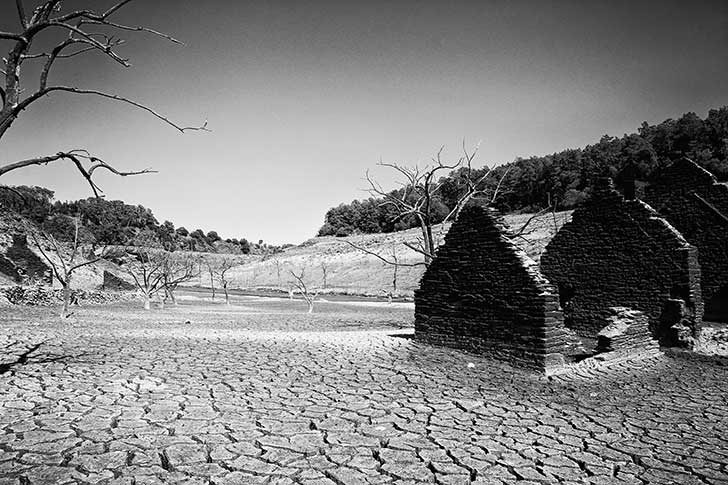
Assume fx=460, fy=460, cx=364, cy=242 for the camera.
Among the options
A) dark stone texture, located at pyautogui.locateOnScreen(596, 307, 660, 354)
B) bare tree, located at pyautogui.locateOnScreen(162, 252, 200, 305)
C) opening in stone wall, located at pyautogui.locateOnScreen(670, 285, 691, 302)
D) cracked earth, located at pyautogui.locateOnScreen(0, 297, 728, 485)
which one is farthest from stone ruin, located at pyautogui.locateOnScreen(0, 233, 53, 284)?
opening in stone wall, located at pyautogui.locateOnScreen(670, 285, 691, 302)

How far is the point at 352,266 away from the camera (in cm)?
7469

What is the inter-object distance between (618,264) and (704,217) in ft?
13.8

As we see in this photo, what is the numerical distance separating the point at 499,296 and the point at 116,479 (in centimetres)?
773

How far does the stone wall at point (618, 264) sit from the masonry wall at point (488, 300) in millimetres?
6297

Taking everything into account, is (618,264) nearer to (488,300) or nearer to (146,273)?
(488,300)

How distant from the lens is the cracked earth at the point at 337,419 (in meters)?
4.24

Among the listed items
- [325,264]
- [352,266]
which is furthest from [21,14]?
[325,264]

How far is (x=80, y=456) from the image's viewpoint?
4.20 meters

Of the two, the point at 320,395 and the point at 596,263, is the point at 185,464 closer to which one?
the point at 320,395

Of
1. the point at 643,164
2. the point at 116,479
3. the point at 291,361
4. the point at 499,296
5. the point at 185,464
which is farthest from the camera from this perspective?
the point at 643,164

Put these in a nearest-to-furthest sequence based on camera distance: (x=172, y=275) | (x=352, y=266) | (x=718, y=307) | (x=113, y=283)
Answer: (x=718, y=307)
(x=113, y=283)
(x=172, y=275)
(x=352, y=266)

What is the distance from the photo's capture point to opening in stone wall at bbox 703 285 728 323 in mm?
15299

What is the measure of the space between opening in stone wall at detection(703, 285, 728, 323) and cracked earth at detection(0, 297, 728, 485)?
682 centimetres

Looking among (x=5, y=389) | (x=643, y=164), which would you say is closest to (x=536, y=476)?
(x=5, y=389)
